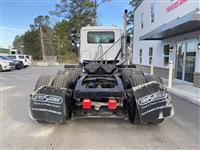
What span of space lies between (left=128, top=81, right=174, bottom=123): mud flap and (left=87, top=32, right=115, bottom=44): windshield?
3.93 meters

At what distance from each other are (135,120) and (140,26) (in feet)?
54.3

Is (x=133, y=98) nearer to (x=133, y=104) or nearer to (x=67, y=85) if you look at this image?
(x=133, y=104)

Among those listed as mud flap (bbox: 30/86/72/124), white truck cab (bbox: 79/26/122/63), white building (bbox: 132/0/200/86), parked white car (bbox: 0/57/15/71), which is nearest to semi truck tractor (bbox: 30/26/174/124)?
mud flap (bbox: 30/86/72/124)

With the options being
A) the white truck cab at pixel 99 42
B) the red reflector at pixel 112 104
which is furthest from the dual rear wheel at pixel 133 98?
the white truck cab at pixel 99 42

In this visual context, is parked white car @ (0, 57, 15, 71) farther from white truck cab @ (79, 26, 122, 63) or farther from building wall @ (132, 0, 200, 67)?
white truck cab @ (79, 26, 122, 63)

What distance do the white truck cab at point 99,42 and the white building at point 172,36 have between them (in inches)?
106

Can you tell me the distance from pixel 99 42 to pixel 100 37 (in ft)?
0.64

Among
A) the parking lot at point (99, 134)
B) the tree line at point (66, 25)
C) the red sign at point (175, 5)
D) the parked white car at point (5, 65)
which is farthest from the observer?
the tree line at point (66, 25)

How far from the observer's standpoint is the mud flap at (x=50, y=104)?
3998mm

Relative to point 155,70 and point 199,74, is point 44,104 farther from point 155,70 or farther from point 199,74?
point 155,70

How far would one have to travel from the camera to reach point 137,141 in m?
3.75

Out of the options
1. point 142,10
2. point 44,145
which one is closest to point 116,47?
point 44,145

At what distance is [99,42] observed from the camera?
25.1 ft

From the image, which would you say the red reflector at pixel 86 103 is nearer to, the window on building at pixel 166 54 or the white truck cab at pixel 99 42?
the white truck cab at pixel 99 42
